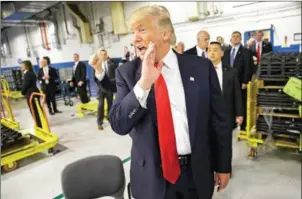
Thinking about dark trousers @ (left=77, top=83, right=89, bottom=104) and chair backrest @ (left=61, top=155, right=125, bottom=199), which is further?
dark trousers @ (left=77, top=83, right=89, bottom=104)

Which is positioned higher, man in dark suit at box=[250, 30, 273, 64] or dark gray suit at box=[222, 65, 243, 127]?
man in dark suit at box=[250, 30, 273, 64]

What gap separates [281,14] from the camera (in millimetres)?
4613

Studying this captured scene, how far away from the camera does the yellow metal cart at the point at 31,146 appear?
2614mm

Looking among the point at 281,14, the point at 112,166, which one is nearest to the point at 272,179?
the point at 112,166

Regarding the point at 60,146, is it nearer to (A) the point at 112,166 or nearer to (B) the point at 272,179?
(A) the point at 112,166

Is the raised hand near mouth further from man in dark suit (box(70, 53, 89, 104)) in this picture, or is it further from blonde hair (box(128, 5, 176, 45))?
man in dark suit (box(70, 53, 89, 104))

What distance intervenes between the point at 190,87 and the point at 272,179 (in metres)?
1.85

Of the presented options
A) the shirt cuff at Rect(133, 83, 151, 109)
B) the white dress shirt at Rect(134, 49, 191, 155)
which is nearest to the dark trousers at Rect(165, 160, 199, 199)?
the white dress shirt at Rect(134, 49, 191, 155)

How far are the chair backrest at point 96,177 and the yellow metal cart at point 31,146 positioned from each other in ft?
5.59

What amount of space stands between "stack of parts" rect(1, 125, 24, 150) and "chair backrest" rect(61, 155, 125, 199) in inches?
72.0

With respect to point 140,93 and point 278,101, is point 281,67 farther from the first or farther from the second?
point 140,93

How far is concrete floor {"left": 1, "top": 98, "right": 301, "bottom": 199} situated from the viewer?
1.91m

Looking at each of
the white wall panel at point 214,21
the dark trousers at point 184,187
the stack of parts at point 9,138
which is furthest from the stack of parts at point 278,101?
the stack of parts at point 9,138

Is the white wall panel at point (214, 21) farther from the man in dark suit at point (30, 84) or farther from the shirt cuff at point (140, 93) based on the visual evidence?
the shirt cuff at point (140, 93)
